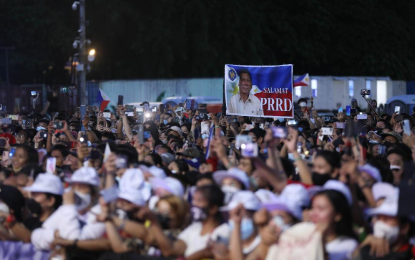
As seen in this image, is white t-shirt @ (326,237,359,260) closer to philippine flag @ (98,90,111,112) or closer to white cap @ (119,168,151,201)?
white cap @ (119,168,151,201)

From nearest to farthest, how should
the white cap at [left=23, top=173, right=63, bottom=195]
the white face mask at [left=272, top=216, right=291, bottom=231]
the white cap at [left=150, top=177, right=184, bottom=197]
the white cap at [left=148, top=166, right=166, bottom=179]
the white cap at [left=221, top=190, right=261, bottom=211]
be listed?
the white face mask at [left=272, top=216, right=291, bottom=231]
the white cap at [left=221, top=190, right=261, bottom=211]
the white cap at [left=150, top=177, right=184, bottom=197]
the white cap at [left=23, top=173, right=63, bottom=195]
the white cap at [left=148, top=166, right=166, bottom=179]

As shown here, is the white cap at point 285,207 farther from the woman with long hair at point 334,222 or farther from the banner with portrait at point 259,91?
the banner with portrait at point 259,91

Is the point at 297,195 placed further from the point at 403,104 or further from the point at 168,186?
the point at 403,104

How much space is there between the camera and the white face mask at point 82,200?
7004mm

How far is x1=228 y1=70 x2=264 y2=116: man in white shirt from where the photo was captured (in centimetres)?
1548

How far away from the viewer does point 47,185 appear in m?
7.32

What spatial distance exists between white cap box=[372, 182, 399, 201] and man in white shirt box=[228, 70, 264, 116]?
8.83 meters

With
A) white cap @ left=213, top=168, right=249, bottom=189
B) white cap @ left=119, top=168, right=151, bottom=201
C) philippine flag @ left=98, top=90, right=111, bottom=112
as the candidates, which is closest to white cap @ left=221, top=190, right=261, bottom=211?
white cap @ left=213, top=168, right=249, bottom=189

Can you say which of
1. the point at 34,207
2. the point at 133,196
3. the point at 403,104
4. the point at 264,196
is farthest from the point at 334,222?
the point at 403,104

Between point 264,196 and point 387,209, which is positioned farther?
point 264,196

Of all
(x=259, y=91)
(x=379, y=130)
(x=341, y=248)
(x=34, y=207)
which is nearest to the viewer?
(x=341, y=248)

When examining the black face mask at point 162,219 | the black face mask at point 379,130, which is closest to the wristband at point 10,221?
the black face mask at point 162,219

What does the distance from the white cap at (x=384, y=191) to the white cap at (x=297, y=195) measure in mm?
563

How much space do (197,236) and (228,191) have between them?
0.51 meters
